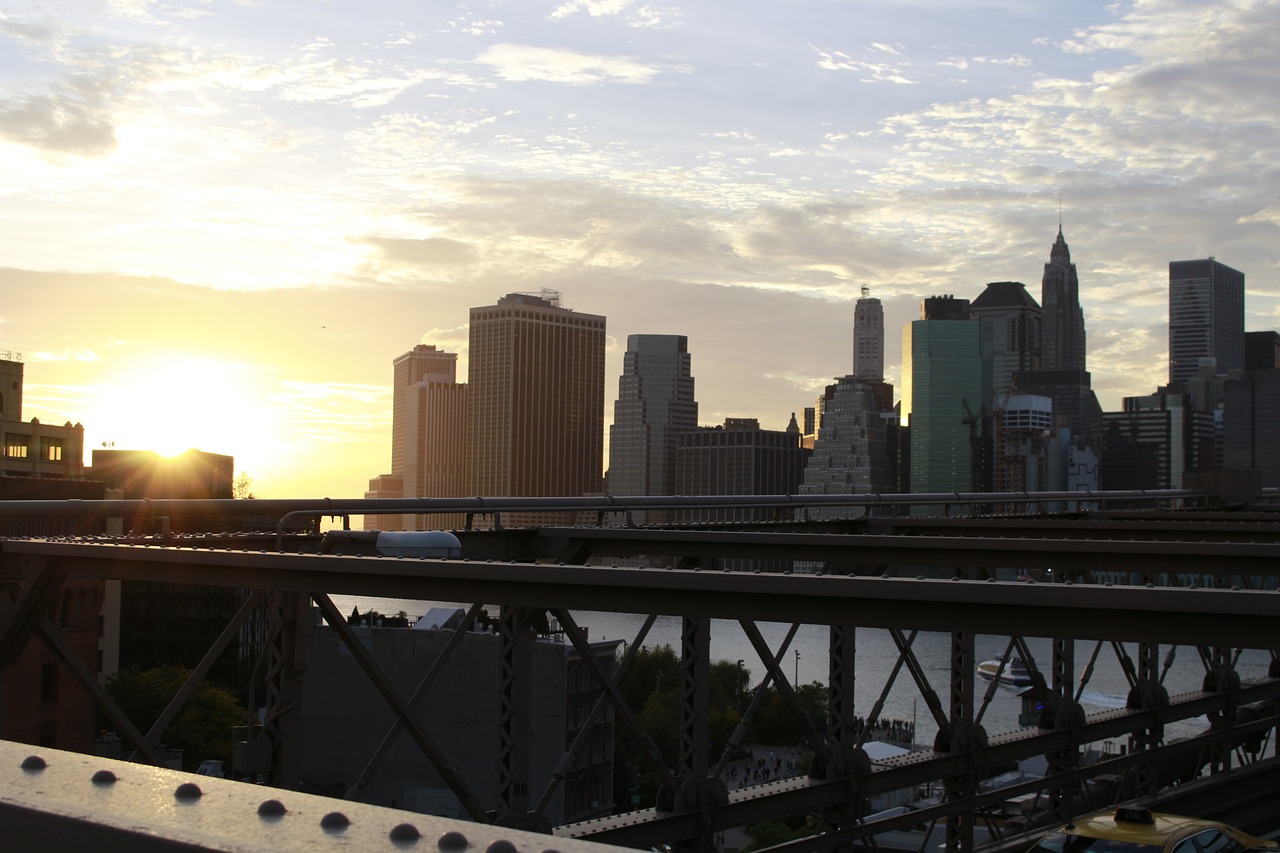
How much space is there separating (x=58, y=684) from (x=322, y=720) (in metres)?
18.0

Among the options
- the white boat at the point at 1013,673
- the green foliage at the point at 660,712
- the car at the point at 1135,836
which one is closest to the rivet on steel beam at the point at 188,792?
the car at the point at 1135,836

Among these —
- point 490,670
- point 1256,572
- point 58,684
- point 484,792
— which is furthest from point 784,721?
point 1256,572

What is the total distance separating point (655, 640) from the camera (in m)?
136

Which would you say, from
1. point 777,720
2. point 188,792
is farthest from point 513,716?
point 777,720

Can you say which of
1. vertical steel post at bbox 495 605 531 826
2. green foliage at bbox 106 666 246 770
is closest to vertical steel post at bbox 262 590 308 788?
vertical steel post at bbox 495 605 531 826

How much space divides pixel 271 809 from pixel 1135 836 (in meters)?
10.6

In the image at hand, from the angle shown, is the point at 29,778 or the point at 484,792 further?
the point at 484,792

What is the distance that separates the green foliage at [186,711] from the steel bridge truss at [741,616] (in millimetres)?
40087

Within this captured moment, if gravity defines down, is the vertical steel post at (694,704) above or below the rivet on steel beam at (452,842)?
below

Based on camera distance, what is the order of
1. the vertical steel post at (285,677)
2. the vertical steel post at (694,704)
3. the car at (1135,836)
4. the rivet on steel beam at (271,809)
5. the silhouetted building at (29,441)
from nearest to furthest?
1. the rivet on steel beam at (271,809)
2. the vertical steel post at (285,677)
3. the vertical steel post at (694,704)
4. the car at (1135,836)
5. the silhouetted building at (29,441)

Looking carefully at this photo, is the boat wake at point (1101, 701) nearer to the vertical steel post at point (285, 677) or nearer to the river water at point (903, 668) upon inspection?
the river water at point (903, 668)

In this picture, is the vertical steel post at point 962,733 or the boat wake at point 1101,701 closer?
the vertical steel post at point 962,733

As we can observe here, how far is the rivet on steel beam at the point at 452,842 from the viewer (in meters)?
1.79

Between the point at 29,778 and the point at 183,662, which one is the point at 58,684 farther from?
the point at 183,662
